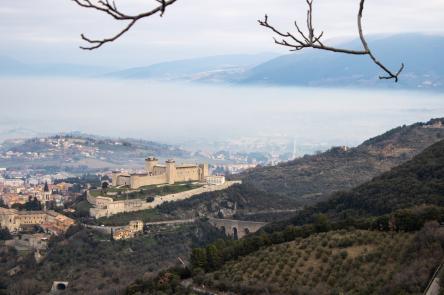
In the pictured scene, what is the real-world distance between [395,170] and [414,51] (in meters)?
129

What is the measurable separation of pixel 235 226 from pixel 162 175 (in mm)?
5382

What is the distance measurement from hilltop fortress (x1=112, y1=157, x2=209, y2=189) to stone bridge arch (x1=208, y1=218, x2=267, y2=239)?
4130mm

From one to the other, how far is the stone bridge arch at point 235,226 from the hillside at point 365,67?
10040 cm

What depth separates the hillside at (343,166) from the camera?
44062mm

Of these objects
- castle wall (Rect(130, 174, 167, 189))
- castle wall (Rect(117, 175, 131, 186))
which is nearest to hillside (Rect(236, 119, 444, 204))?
castle wall (Rect(130, 174, 167, 189))

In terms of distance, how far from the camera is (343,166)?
4784cm

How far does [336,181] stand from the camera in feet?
146

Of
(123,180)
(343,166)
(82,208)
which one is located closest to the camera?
(82,208)

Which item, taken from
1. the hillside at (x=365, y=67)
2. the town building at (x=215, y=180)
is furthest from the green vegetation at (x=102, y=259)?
the hillside at (x=365, y=67)

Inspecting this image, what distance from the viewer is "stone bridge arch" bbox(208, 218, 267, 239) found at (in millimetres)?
33719

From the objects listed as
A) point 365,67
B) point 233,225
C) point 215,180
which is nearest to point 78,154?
point 215,180

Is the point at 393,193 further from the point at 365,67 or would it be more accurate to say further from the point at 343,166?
the point at 365,67

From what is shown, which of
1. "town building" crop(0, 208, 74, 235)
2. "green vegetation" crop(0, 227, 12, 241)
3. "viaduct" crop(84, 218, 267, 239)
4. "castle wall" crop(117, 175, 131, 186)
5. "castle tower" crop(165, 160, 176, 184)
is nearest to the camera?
"green vegetation" crop(0, 227, 12, 241)

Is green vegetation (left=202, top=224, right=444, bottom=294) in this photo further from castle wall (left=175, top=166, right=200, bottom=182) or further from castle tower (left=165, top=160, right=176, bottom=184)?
castle wall (left=175, top=166, right=200, bottom=182)
